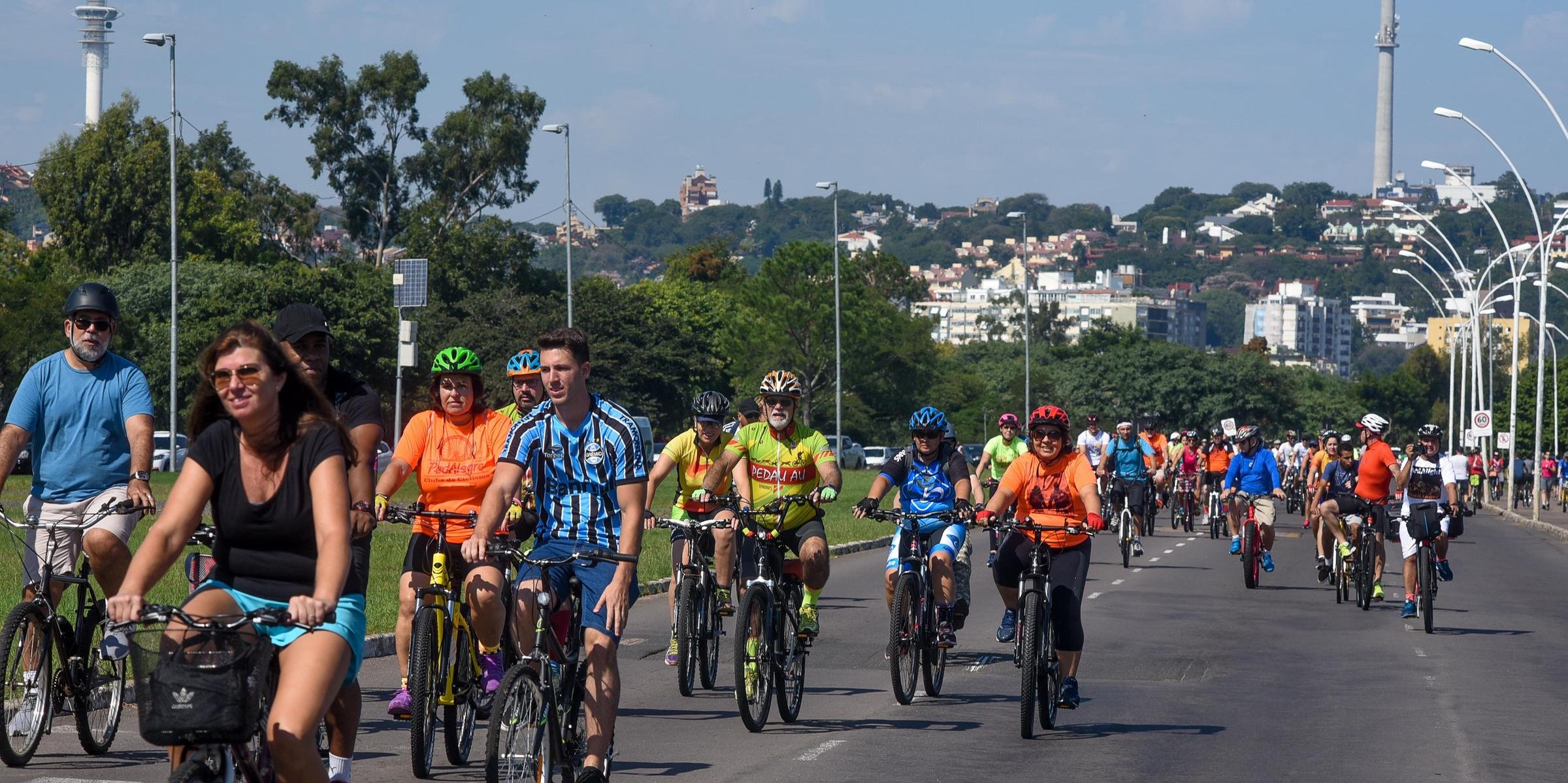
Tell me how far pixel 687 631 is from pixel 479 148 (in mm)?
67523

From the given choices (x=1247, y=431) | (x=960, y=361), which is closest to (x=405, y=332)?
(x=1247, y=431)

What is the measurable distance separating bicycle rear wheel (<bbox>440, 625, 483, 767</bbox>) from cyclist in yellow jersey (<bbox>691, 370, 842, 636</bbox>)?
3157mm

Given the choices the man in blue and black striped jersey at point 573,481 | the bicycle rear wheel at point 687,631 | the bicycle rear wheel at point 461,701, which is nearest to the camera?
the man in blue and black striped jersey at point 573,481

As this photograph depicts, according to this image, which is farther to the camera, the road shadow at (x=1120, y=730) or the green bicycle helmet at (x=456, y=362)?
the road shadow at (x=1120, y=730)

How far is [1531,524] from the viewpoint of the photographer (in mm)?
43969

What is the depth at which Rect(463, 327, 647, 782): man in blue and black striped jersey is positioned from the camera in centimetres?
706

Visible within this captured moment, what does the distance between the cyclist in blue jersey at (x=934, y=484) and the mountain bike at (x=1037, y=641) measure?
5.13ft

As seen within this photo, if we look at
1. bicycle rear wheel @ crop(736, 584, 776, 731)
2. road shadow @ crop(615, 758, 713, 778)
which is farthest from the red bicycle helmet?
Answer: road shadow @ crop(615, 758, 713, 778)

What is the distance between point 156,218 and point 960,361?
72.4 meters

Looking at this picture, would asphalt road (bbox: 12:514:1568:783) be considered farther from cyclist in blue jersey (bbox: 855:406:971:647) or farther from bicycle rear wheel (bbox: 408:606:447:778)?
cyclist in blue jersey (bbox: 855:406:971:647)

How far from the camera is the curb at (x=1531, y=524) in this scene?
3900 cm

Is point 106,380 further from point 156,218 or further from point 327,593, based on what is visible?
point 156,218

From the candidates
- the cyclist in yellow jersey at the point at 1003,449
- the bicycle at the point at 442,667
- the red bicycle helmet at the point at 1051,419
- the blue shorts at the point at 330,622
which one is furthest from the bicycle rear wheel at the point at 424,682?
the cyclist in yellow jersey at the point at 1003,449

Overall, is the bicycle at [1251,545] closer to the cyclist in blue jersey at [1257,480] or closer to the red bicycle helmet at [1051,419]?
the cyclist in blue jersey at [1257,480]
